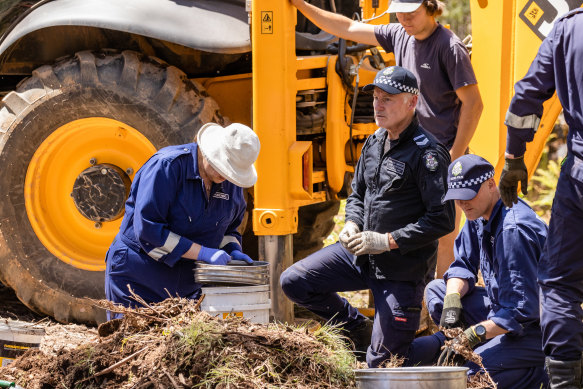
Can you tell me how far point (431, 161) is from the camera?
15.5 ft

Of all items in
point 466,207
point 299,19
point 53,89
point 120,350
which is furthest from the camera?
point 299,19

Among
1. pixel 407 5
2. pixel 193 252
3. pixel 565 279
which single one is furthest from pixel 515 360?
pixel 407 5

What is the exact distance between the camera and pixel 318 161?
19.7 ft

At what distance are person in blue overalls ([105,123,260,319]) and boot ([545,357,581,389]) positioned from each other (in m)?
1.64

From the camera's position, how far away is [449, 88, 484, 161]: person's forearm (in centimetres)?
529

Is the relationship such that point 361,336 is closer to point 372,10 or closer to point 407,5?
point 407,5

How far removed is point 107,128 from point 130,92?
34 cm

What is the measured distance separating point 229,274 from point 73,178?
1981mm

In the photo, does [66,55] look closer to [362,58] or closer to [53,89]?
[53,89]

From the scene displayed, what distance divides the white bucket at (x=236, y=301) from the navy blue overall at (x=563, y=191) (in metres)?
1.41

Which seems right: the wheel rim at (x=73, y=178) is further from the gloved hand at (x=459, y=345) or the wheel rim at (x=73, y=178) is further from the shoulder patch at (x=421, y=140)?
the gloved hand at (x=459, y=345)

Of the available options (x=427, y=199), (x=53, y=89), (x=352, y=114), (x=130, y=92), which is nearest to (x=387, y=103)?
(x=427, y=199)

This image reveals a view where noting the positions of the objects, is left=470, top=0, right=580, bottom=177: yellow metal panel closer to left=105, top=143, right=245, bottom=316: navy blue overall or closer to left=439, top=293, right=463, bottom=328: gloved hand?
left=439, top=293, right=463, bottom=328: gloved hand

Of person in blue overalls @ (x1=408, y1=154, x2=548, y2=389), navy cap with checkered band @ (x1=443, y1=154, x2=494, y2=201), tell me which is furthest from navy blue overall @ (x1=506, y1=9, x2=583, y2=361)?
navy cap with checkered band @ (x1=443, y1=154, x2=494, y2=201)
